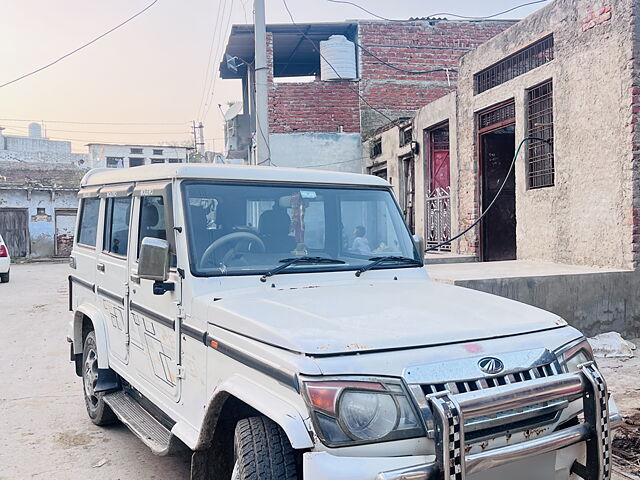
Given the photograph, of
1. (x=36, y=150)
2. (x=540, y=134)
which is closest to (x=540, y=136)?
(x=540, y=134)

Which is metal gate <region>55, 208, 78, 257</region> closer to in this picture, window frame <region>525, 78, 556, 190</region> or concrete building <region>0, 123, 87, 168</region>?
concrete building <region>0, 123, 87, 168</region>

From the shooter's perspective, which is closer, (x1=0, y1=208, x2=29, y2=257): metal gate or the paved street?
the paved street

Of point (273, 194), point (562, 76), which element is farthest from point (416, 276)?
point (562, 76)

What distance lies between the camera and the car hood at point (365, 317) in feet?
8.13

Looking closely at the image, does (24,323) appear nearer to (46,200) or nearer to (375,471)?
(375,471)

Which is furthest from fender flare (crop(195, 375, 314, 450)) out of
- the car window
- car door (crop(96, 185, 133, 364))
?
car door (crop(96, 185, 133, 364))

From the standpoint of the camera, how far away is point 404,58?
18.2 m

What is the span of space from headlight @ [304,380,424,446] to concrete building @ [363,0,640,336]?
497 centimetres

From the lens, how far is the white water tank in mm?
17438

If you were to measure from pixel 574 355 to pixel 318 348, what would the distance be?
124 cm

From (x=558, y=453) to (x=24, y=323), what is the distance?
9.84m

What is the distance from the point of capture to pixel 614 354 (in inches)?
274

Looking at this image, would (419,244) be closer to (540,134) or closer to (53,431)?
(53,431)

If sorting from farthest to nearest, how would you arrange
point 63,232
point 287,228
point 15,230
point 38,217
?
point 63,232 < point 38,217 < point 15,230 < point 287,228
